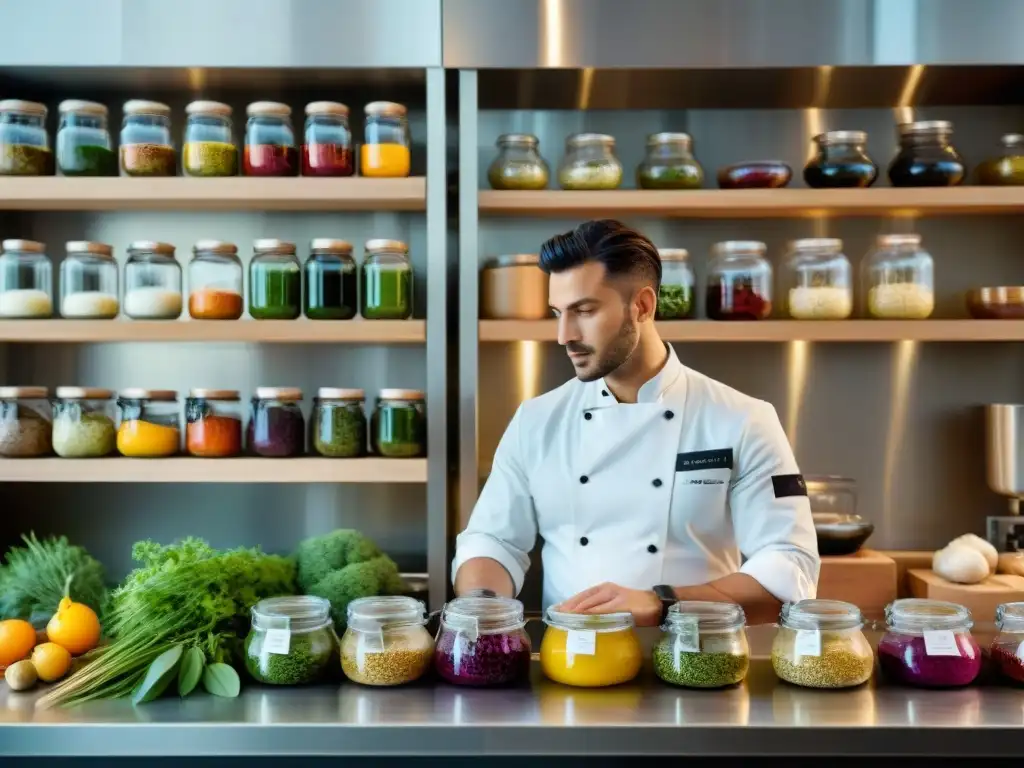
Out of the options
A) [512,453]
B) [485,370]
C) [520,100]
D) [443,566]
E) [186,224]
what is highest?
[520,100]

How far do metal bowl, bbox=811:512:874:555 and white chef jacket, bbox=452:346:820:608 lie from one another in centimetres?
55

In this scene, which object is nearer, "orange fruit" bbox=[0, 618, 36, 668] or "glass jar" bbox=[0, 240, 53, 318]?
"orange fruit" bbox=[0, 618, 36, 668]

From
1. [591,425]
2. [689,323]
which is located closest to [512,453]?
[591,425]

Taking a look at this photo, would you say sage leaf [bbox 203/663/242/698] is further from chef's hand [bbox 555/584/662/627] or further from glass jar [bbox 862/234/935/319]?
glass jar [bbox 862/234/935/319]

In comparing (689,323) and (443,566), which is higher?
(689,323)

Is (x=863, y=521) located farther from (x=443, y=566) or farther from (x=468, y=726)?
(x=468, y=726)

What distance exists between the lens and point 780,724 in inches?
50.0

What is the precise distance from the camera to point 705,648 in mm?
1396

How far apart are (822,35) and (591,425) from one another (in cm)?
117

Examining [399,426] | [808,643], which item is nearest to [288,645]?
[808,643]

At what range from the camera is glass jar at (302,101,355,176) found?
2553mm

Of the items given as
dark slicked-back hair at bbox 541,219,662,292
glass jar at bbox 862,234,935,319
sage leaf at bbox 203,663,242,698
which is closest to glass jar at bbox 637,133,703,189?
glass jar at bbox 862,234,935,319

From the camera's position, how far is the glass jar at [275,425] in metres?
2.57

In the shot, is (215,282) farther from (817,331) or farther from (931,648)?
(931,648)
